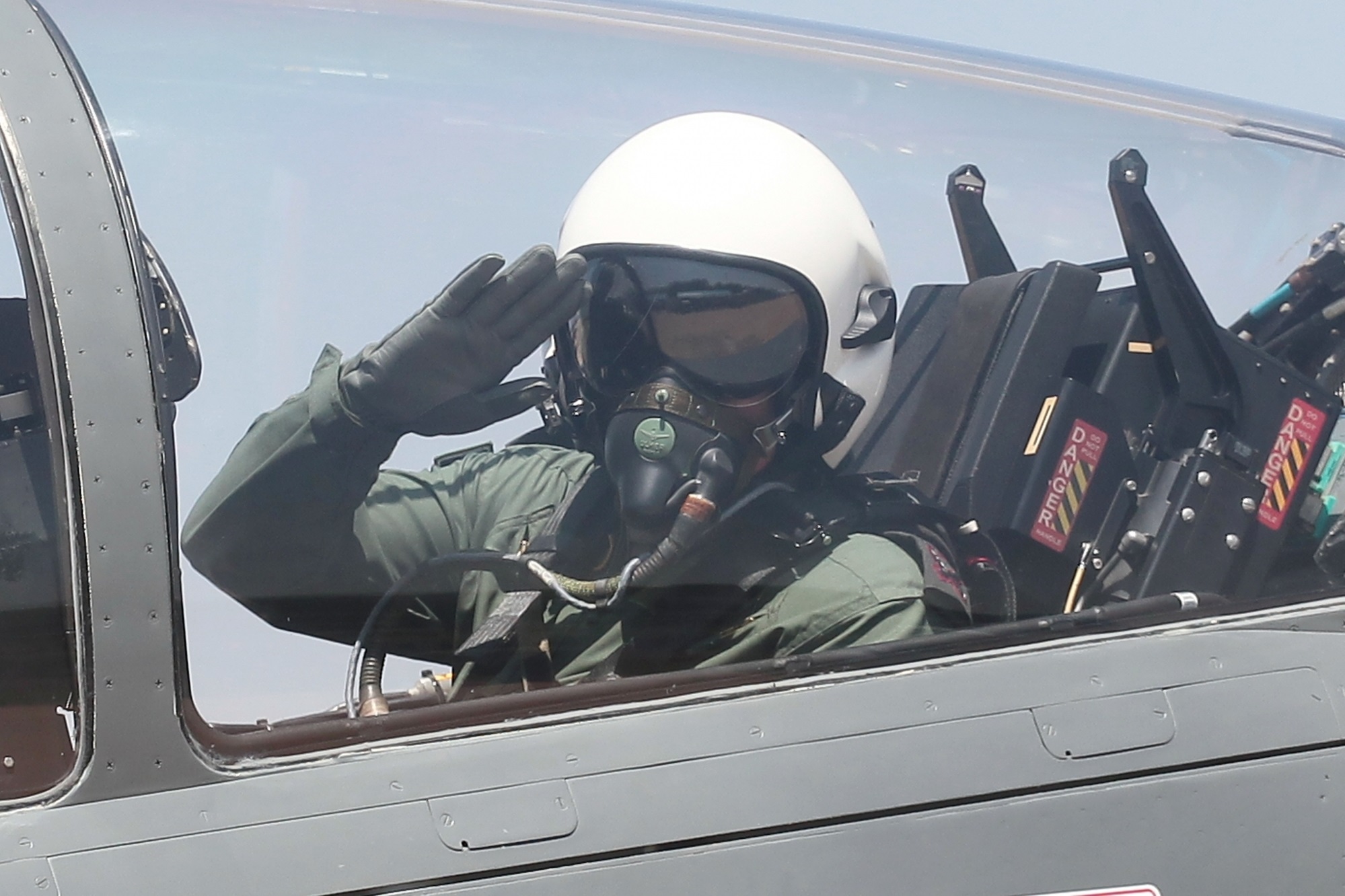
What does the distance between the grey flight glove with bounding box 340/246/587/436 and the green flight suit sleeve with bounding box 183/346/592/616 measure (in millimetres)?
38

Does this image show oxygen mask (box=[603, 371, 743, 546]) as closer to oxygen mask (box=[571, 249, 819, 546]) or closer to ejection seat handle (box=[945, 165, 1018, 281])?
oxygen mask (box=[571, 249, 819, 546])

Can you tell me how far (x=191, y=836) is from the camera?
1.23 meters

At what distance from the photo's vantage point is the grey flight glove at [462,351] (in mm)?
1513

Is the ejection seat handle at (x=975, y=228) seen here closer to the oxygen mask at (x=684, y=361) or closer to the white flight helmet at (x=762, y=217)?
the white flight helmet at (x=762, y=217)

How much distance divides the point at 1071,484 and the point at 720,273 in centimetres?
55

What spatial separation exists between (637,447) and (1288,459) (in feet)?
2.95

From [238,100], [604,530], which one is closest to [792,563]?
[604,530]

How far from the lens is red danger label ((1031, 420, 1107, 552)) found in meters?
1.69

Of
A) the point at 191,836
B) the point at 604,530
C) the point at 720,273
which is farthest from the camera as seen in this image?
the point at 720,273

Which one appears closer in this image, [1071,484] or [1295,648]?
[1295,648]

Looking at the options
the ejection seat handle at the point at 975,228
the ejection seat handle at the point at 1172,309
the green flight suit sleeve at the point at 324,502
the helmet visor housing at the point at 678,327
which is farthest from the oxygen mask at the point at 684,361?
the ejection seat handle at the point at 1172,309

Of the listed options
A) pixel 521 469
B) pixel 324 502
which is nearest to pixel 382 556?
pixel 324 502

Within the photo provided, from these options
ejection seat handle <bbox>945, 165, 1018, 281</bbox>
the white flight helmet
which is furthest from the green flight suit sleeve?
ejection seat handle <bbox>945, 165, 1018, 281</bbox>

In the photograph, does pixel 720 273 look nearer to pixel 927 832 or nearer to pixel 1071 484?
pixel 1071 484
